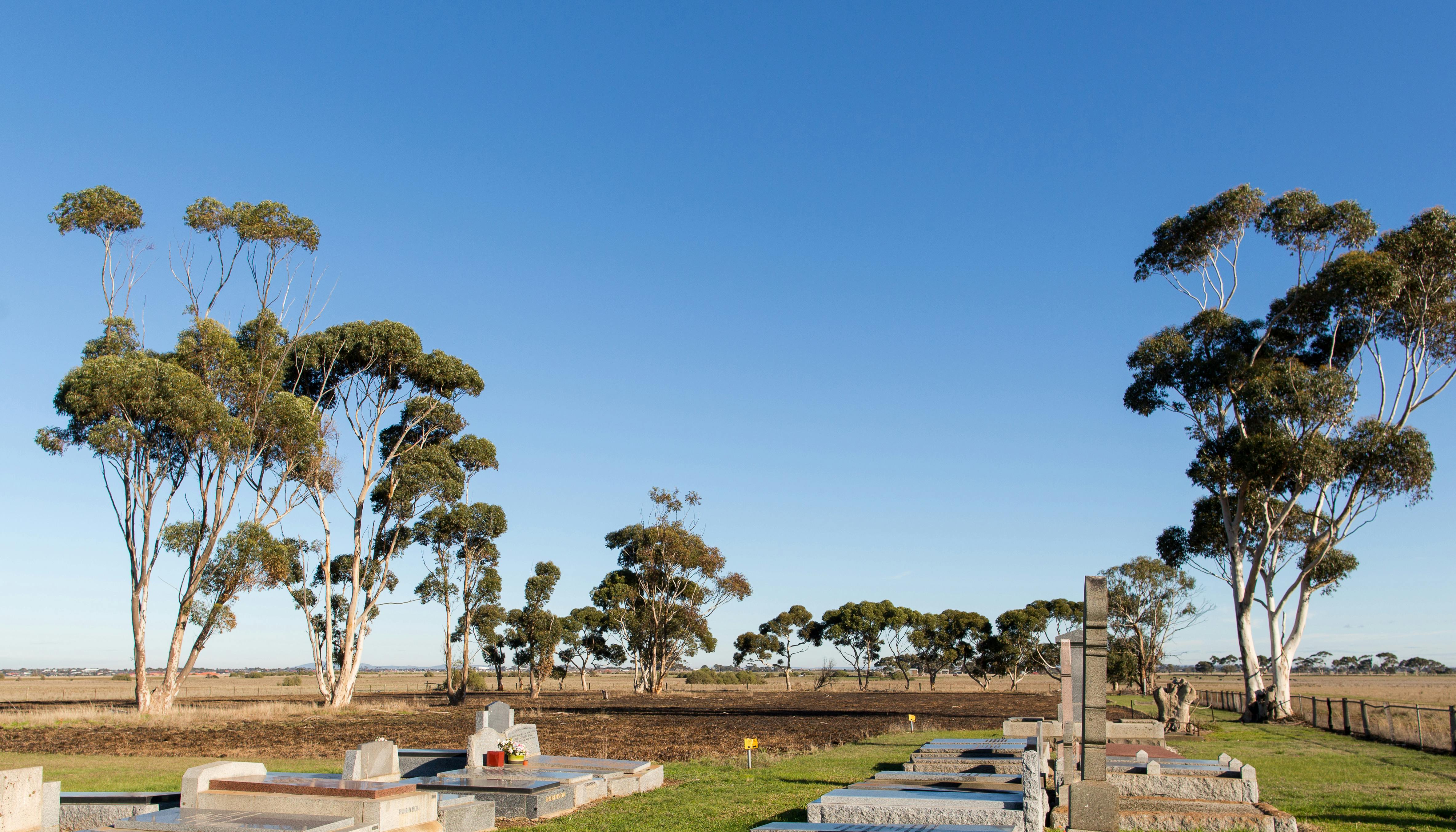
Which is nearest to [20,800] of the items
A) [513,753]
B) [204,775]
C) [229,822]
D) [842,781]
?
[229,822]

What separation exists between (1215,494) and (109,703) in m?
48.1

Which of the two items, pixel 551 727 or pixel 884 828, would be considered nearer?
pixel 884 828

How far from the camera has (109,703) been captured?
42.4 m

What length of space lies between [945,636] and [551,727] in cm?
6026

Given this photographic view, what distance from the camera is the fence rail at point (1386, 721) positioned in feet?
71.6

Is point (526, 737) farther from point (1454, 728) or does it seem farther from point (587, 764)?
point (1454, 728)

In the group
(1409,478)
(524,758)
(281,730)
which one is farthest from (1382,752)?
(281,730)

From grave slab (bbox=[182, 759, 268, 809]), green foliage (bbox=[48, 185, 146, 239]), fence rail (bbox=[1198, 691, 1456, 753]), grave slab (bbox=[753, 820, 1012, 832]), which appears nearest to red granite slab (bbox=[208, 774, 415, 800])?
grave slab (bbox=[182, 759, 268, 809])

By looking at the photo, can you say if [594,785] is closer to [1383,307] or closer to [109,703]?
[1383,307]

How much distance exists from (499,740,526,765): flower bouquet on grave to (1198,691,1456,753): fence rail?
764 inches

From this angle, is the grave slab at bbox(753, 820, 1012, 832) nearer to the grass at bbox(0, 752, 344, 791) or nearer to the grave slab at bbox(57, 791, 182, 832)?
the grave slab at bbox(57, 791, 182, 832)

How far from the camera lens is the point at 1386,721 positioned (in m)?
25.2

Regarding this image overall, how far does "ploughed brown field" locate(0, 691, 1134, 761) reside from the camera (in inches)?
889

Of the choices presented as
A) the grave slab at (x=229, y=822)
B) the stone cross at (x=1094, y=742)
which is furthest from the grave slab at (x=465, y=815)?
the stone cross at (x=1094, y=742)
